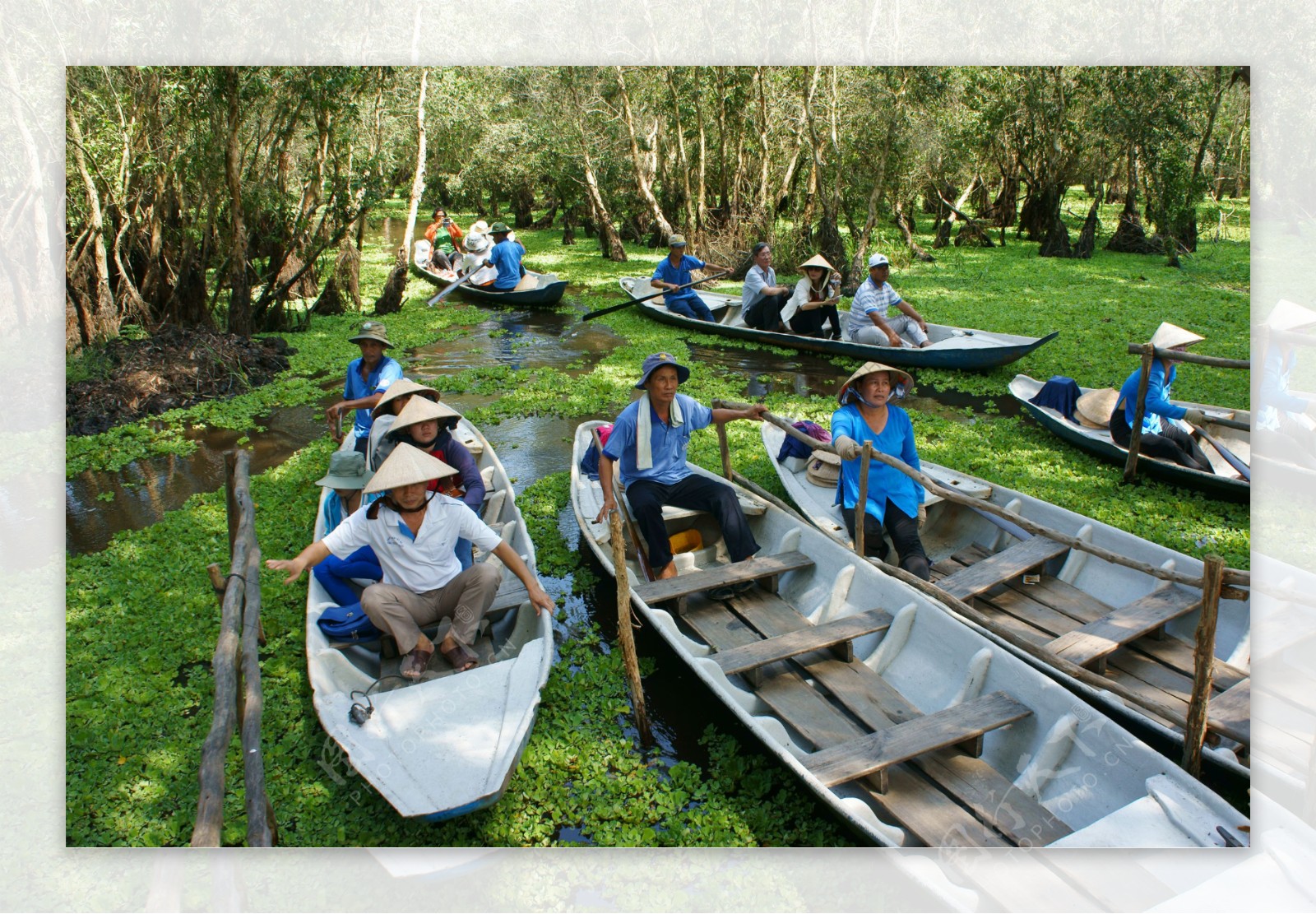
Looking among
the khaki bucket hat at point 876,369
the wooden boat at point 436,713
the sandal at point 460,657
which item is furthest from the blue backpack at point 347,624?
the khaki bucket hat at point 876,369

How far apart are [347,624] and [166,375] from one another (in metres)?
5.33

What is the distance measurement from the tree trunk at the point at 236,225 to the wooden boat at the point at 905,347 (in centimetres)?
449

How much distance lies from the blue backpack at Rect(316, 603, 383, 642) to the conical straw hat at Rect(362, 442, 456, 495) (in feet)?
2.05

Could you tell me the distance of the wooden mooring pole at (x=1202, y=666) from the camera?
2.76 meters

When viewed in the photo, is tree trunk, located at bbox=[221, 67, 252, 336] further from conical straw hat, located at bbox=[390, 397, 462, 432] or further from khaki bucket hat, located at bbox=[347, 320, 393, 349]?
conical straw hat, located at bbox=[390, 397, 462, 432]

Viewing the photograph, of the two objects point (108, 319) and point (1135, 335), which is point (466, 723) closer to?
point (108, 319)

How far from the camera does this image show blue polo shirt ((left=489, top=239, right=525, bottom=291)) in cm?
1180

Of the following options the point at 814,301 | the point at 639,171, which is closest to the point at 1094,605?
the point at 814,301

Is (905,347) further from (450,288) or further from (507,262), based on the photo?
(450,288)

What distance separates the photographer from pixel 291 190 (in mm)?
11789

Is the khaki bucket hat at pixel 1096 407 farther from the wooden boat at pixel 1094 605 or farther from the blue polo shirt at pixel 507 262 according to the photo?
the blue polo shirt at pixel 507 262

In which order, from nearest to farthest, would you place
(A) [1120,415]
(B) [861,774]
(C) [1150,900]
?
1. (C) [1150,900]
2. (B) [861,774]
3. (A) [1120,415]

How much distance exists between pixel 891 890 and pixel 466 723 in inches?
60.4

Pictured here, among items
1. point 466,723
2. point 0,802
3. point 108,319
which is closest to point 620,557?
point 466,723
